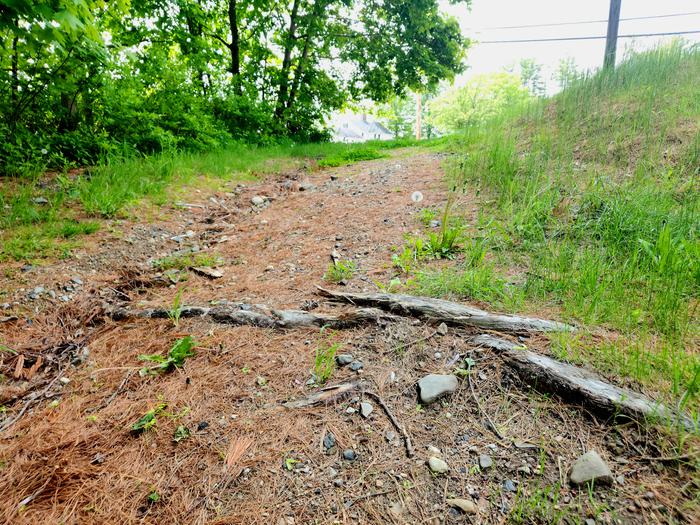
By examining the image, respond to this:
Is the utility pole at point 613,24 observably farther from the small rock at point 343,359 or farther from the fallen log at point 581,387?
the small rock at point 343,359

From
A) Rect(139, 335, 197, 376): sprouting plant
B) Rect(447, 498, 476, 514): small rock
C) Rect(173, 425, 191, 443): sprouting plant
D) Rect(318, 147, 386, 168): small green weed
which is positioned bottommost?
Rect(447, 498, 476, 514): small rock

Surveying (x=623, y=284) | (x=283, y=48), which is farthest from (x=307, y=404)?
(x=283, y=48)

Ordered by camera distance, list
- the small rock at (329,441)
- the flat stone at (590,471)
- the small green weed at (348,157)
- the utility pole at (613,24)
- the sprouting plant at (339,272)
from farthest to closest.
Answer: the small green weed at (348,157)
the utility pole at (613,24)
the sprouting plant at (339,272)
the small rock at (329,441)
the flat stone at (590,471)

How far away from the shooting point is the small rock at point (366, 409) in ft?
5.03

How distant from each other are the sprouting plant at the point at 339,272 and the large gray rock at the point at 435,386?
123cm

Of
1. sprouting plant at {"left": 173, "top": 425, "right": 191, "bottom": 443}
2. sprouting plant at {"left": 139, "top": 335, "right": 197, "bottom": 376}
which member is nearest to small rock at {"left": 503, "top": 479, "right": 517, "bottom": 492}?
sprouting plant at {"left": 173, "top": 425, "right": 191, "bottom": 443}

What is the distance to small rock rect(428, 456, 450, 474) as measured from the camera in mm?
1259

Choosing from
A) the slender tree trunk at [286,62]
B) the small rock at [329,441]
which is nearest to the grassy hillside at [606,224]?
the small rock at [329,441]

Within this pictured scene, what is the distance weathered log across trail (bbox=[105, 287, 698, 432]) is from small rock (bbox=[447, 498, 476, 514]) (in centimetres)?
62

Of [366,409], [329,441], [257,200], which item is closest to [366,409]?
[366,409]

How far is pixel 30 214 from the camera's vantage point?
11.1ft

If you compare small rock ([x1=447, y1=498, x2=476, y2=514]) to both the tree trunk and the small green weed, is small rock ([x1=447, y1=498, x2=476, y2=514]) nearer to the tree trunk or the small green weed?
the small green weed

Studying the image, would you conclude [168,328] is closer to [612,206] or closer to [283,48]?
[612,206]

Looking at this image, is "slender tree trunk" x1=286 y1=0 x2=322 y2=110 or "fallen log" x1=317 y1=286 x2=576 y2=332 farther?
"slender tree trunk" x1=286 y1=0 x2=322 y2=110
